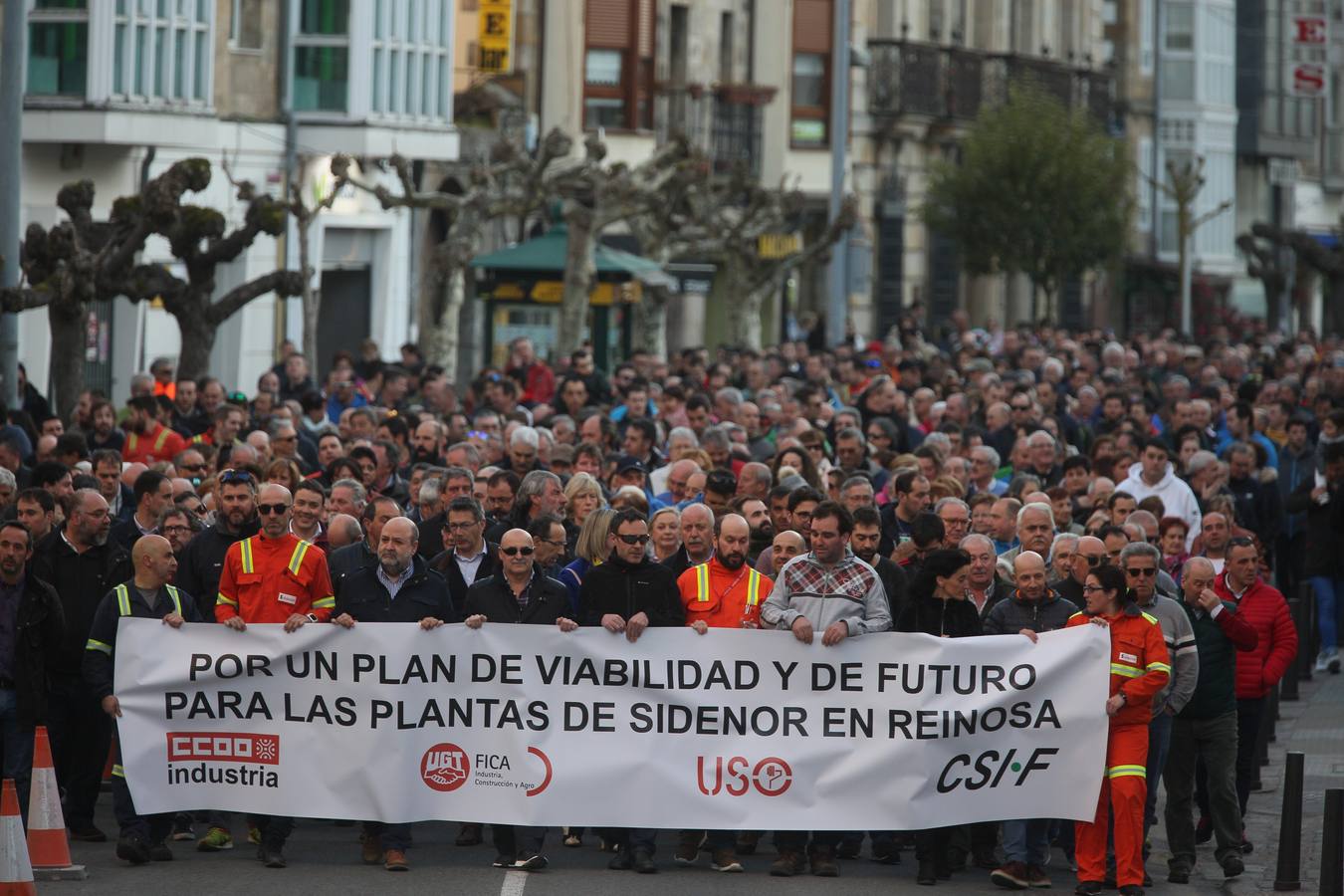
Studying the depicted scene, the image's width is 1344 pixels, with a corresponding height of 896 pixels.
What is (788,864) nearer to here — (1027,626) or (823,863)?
(823,863)

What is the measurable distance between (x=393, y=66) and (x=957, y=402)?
644 inches

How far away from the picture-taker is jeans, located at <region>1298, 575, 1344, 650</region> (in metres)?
A: 19.5

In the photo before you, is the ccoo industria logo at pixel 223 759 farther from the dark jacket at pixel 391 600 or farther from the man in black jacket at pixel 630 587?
the man in black jacket at pixel 630 587

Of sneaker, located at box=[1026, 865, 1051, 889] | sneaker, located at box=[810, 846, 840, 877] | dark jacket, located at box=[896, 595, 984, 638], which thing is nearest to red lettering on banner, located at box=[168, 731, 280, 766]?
sneaker, located at box=[810, 846, 840, 877]

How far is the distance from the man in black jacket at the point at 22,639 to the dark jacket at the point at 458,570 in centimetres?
201

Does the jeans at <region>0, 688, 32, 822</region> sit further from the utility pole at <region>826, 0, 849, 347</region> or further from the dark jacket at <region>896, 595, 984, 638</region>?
the utility pole at <region>826, 0, 849, 347</region>

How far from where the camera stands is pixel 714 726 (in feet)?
40.1

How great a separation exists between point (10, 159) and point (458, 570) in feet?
28.9

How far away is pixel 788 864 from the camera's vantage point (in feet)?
39.9

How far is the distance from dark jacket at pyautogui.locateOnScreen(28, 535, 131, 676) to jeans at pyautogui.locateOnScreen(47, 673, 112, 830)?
0.16 m

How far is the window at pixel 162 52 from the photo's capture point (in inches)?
1262

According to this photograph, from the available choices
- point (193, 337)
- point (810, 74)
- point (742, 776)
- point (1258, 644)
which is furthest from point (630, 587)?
point (810, 74)

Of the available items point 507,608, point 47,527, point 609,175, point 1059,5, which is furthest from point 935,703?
point 1059,5

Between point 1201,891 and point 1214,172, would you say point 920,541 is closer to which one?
point 1201,891
